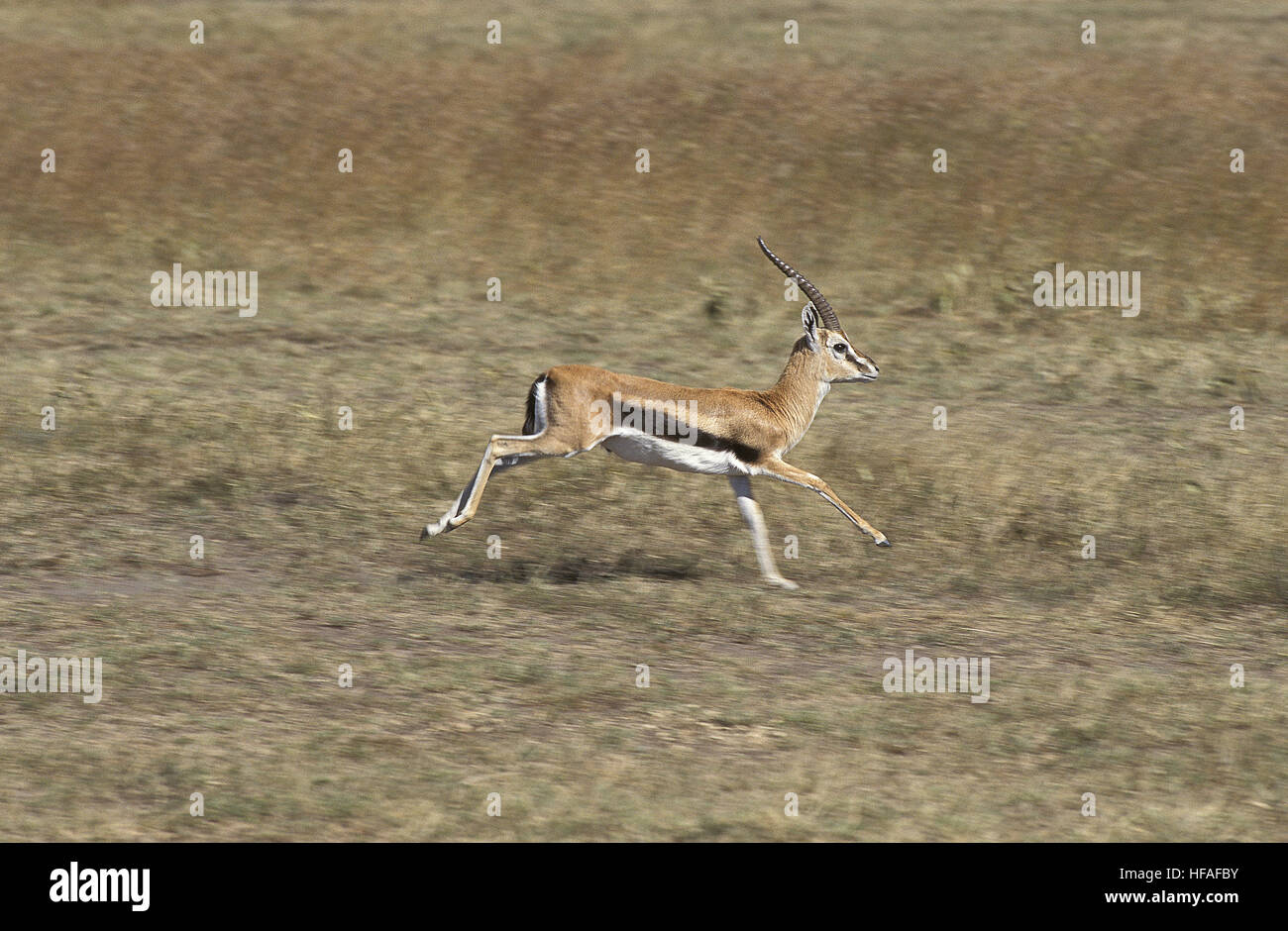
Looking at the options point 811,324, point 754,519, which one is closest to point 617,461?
point 811,324

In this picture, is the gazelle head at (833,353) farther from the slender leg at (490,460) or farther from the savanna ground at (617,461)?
the slender leg at (490,460)

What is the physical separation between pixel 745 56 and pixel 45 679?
17894 mm

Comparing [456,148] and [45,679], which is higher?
[456,148]

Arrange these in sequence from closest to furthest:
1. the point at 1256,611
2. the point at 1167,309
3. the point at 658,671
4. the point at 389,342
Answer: the point at 658,671
the point at 1256,611
the point at 389,342
the point at 1167,309

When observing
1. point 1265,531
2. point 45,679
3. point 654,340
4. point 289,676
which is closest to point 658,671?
point 289,676

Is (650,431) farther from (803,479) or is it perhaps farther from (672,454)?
(803,479)

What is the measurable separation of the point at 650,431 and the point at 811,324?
1760 mm

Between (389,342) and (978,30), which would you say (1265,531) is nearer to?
(389,342)

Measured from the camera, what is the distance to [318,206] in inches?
878

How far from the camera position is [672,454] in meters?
11.6

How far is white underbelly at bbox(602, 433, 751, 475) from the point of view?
11.6 m

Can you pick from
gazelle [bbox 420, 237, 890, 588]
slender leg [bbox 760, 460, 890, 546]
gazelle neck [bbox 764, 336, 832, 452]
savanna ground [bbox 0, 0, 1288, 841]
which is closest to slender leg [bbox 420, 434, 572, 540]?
gazelle [bbox 420, 237, 890, 588]

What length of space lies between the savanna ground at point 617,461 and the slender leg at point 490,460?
631mm

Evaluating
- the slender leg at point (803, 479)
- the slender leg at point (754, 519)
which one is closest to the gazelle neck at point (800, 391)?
the slender leg at point (803, 479)
